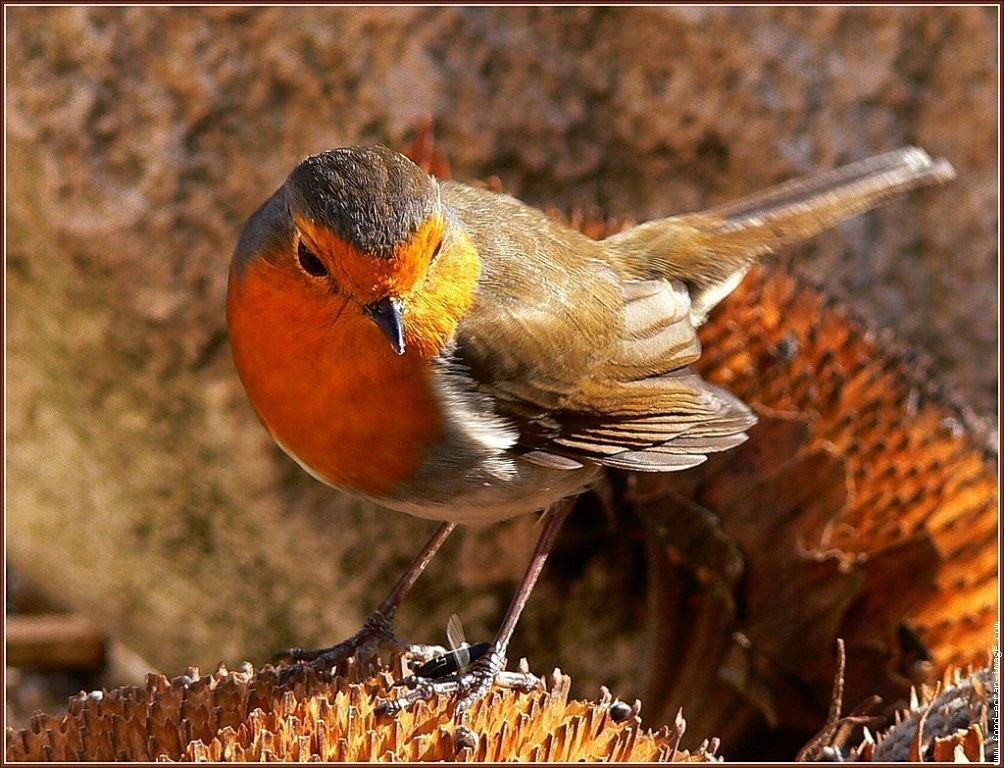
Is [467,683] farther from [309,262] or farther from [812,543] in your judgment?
[812,543]

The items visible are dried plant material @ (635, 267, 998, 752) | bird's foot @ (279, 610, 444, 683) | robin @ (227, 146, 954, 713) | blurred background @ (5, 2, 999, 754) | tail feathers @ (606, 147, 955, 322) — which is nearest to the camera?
robin @ (227, 146, 954, 713)

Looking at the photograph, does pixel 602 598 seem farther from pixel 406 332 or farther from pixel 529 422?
pixel 406 332

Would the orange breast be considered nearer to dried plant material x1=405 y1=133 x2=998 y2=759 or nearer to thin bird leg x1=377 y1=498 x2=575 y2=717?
thin bird leg x1=377 y1=498 x2=575 y2=717

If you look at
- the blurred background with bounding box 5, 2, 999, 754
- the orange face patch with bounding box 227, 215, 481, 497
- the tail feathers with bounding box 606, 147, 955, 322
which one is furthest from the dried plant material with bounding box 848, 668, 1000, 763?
the blurred background with bounding box 5, 2, 999, 754

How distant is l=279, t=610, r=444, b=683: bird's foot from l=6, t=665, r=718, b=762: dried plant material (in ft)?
0.51

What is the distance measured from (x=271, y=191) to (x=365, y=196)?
184cm

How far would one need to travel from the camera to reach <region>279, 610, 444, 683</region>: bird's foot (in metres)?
2.32

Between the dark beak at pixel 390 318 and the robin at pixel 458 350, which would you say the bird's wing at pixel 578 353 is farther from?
the dark beak at pixel 390 318

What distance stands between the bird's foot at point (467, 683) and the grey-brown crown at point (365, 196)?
69cm

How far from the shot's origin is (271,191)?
382 cm

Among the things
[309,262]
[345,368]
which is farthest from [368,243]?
[345,368]

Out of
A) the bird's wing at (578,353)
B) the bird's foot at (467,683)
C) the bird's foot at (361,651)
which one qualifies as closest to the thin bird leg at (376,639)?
the bird's foot at (361,651)

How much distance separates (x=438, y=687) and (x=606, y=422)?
736 mm

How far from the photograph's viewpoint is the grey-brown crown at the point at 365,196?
204 centimetres
